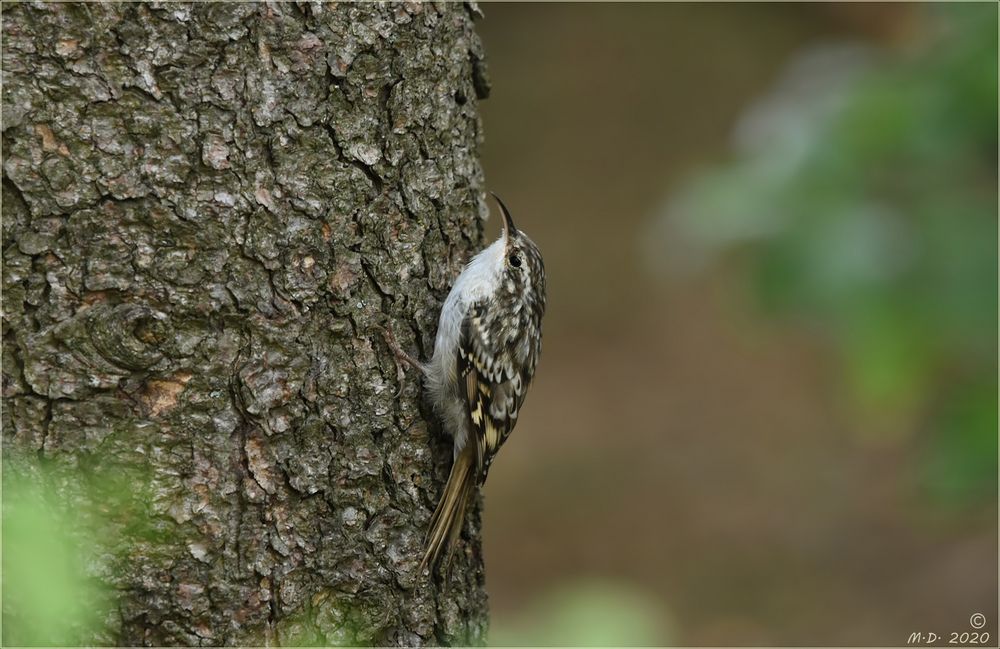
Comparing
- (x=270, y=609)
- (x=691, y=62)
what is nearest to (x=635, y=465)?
(x=691, y=62)

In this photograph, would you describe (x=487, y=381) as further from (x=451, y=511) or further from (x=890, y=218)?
(x=890, y=218)

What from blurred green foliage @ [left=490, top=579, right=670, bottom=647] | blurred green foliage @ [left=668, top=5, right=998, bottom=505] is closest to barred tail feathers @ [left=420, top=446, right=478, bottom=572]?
blurred green foliage @ [left=668, top=5, right=998, bottom=505]

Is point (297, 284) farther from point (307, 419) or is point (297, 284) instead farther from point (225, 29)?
point (225, 29)

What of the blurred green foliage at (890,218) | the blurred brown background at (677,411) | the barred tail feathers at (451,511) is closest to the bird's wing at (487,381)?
the barred tail feathers at (451,511)

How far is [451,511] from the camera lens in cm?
247

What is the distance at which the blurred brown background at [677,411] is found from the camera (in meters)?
6.11

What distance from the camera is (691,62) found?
28.5ft

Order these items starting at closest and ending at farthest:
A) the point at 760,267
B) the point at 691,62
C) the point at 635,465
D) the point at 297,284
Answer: the point at 297,284
the point at 760,267
the point at 635,465
the point at 691,62

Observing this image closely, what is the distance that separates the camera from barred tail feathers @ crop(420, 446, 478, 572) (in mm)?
2410

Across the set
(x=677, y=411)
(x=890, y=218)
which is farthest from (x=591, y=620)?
(x=677, y=411)

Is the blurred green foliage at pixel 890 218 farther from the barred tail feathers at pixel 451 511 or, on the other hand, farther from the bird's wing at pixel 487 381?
the barred tail feathers at pixel 451 511

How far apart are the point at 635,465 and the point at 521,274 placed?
13.7ft

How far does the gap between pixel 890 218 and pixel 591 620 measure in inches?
63.3

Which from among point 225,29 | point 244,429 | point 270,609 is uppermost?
point 225,29
